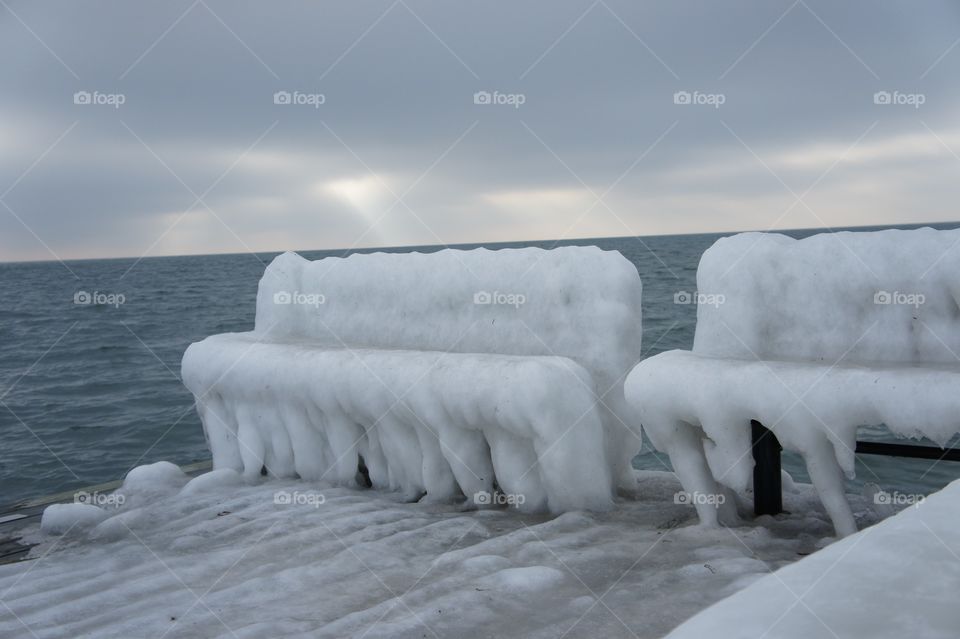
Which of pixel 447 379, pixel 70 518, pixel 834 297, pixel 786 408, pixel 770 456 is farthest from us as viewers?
pixel 70 518

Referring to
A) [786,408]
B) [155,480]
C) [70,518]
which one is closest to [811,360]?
[786,408]

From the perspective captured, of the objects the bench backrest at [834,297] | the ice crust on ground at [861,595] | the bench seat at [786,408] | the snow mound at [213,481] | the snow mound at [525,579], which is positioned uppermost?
the bench backrest at [834,297]

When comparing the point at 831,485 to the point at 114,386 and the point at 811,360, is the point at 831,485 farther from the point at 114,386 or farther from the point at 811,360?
the point at 114,386

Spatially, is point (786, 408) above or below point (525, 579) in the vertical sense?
above

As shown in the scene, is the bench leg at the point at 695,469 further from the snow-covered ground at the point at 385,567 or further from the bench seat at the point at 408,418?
the bench seat at the point at 408,418

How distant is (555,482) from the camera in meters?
6.13

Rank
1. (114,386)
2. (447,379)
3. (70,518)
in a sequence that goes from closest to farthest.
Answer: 1. (447,379)
2. (70,518)
3. (114,386)

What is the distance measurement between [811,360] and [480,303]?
276 cm

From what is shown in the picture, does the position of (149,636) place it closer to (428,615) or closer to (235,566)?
(235,566)

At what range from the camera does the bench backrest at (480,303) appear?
258 inches

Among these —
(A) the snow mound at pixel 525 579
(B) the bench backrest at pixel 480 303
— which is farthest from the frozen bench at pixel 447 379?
(A) the snow mound at pixel 525 579

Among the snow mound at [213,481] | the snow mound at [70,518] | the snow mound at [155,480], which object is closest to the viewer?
the snow mound at [70,518]

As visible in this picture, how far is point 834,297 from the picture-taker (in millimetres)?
5402

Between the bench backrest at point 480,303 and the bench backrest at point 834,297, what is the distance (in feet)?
2.58
